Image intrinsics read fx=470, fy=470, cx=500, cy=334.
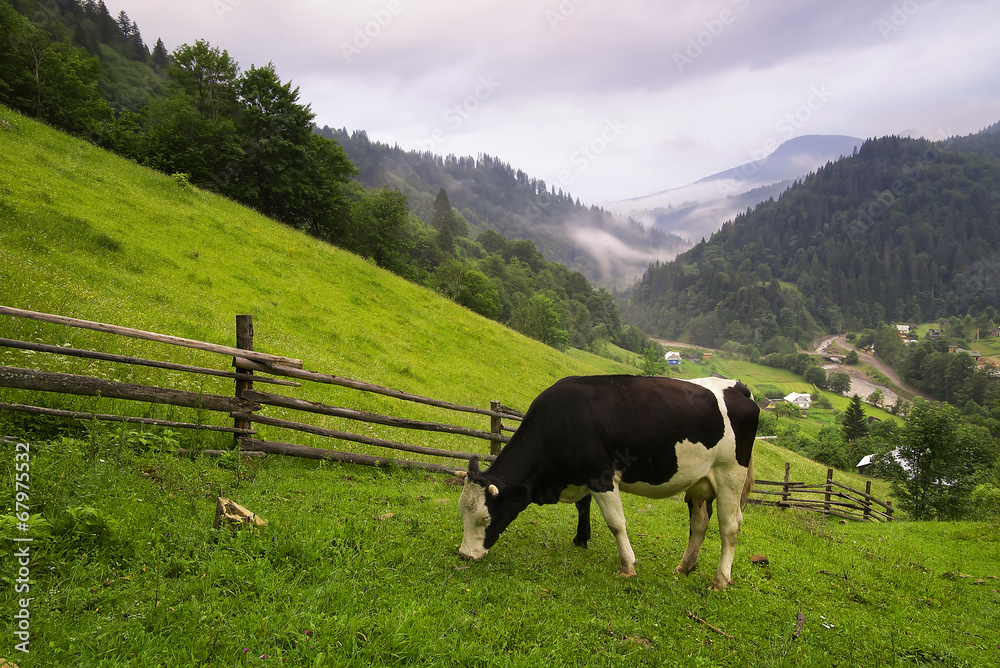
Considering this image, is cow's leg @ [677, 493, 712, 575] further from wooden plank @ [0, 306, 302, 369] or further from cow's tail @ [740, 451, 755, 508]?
wooden plank @ [0, 306, 302, 369]

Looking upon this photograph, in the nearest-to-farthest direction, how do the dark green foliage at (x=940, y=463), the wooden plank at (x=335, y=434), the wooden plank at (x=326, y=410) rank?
the wooden plank at (x=326, y=410) < the wooden plank at (x=335, y=434) < the dark green foliage at (x=940, y=463)

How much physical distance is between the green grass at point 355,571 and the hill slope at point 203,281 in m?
0.22

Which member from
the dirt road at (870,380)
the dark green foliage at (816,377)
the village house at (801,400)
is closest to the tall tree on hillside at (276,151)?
the village house at (801,400)

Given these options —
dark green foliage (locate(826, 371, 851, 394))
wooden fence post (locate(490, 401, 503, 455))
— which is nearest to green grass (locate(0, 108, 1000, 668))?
wooden fence post (locate(490, 401, 503, 455))

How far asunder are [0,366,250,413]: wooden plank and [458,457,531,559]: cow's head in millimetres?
4043

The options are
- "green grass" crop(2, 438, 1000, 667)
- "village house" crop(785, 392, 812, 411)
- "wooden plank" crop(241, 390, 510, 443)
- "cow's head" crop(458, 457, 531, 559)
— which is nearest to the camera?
"green grass" crop(2, 438, 1000, 667)

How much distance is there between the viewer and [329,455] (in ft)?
26.9

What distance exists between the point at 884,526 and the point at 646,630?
48.2ft

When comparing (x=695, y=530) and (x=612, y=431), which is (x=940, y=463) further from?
(x=612, y=431)

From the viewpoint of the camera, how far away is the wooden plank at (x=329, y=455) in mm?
7449

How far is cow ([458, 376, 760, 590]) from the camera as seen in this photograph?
585cm

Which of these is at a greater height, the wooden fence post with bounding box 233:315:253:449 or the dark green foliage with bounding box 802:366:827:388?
the wooden fence post with bounding box 233:315:253:449

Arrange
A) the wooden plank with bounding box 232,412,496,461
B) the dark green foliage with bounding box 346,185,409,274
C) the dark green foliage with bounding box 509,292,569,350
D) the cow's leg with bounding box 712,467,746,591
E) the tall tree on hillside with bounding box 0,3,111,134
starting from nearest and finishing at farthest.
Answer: the cow's leg with bounding box 712,467,746,591 → the wooden plank with bounding box 232,412,496,461 → the tall tree on hillside with bounding box 0,3,111,134 → the dark green foliage with bounding box 346,185,409,274 → the dark green foliage with bounding box 509,292,569,350

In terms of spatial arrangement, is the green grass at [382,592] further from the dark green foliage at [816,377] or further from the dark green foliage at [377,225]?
the dark green foliage at [816,377]
